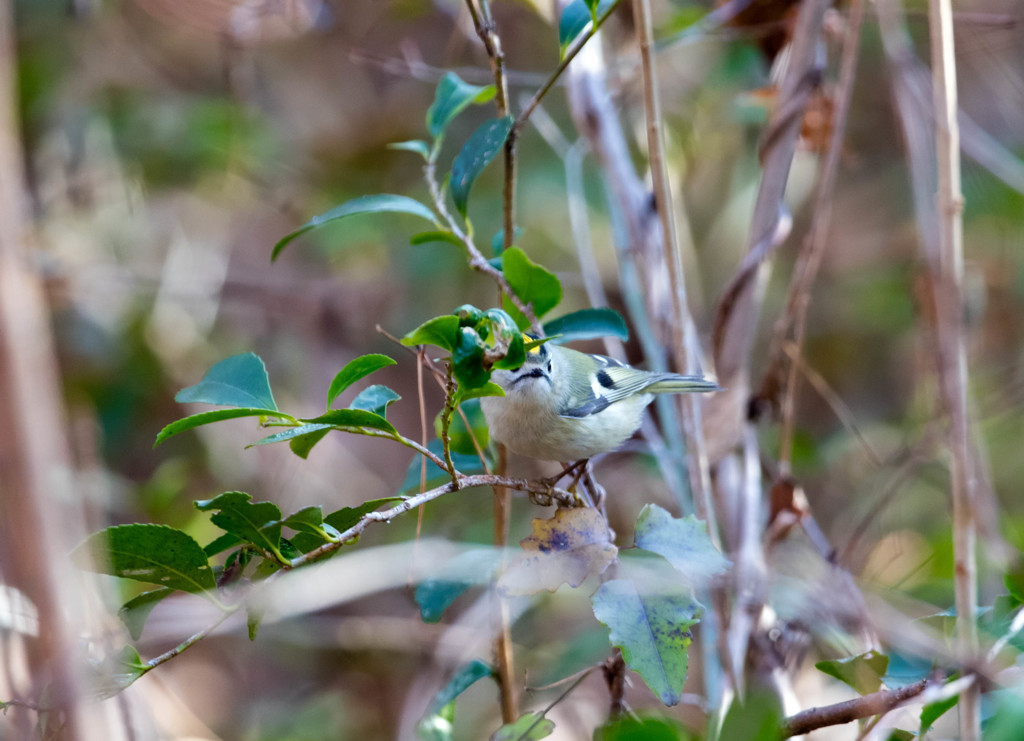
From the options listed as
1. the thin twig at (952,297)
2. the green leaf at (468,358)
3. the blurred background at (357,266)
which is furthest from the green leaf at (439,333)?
the blurred background at (357,266)

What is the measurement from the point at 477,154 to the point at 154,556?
2.56ft

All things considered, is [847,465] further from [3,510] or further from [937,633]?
[3,510]

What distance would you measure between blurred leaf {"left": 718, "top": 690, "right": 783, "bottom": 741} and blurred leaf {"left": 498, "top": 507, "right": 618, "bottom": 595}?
29 cm

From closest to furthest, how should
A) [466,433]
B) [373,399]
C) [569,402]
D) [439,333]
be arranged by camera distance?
[439,333]
[373,399]
[466,433]
[569,402]

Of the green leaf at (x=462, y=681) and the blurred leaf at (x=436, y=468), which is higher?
the blurred leaf at (x=436, y=468)

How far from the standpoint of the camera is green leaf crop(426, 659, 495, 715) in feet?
4.55

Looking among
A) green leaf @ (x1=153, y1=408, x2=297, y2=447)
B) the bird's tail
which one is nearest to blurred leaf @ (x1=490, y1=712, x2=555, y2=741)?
green leaf @ (x1=153, y1=408, x2=297, y2=447)

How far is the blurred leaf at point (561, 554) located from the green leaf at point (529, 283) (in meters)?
0.35

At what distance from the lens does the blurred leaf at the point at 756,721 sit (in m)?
0.77

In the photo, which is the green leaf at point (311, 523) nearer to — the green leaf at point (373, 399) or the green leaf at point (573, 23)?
the green leaf at point (373, 399)

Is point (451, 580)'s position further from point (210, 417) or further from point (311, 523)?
point (210, 417)

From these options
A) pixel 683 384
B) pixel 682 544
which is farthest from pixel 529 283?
pixel 683 384

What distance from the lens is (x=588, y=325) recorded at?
1.44 metres

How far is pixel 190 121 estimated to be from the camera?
12.3ft
